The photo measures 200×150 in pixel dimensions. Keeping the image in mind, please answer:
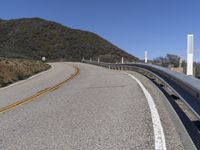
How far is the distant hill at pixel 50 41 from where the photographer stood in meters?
93.5

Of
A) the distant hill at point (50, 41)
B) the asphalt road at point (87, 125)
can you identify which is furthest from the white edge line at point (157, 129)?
the distant hill at point (50, 41)

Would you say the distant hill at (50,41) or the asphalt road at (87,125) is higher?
the distant hill at (50,41)

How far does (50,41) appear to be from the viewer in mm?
108125

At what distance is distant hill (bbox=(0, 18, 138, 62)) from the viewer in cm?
9350

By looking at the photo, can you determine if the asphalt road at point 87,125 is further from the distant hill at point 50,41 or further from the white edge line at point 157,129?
the distant hill at point 50,41

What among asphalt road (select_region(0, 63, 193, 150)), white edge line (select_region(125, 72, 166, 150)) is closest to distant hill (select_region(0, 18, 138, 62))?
asphalt road (select_region(0, 63, 193, 150))

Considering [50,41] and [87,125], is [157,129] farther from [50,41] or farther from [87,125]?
[50,41]

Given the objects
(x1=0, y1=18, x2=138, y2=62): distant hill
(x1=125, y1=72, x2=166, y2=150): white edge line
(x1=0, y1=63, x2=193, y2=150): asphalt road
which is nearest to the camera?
(x1=125, y1=72, x2=166, y2=150): white edge line

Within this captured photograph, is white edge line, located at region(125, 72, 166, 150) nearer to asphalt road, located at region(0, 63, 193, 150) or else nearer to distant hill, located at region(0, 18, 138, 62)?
asphalt road, located at region(0, 63, 193, 150)

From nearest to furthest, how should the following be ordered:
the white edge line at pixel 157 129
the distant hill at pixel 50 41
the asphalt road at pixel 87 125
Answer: the white edge line at pixel 157 129 < the asphalt road at pixel 87 125 < the distant hill at pixel 50 41

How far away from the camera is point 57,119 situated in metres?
9.74

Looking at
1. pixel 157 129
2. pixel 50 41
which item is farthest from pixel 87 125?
pixel 50 41

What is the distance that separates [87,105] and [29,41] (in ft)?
316

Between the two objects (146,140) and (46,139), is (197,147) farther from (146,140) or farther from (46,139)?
(46,139)
